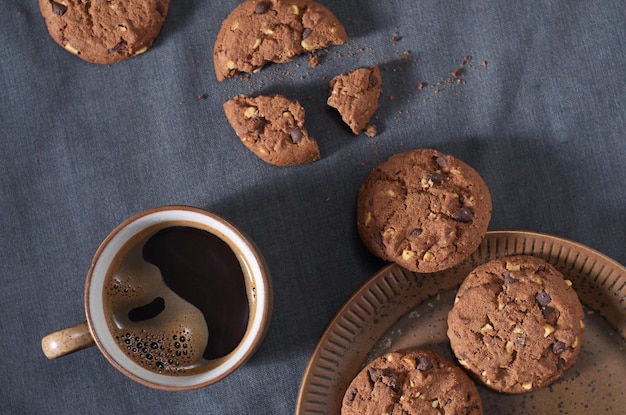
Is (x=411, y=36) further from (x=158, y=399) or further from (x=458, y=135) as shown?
(x=158, y=399)

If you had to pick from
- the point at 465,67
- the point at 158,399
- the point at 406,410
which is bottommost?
the point at 158,399

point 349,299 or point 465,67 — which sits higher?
point 465,67

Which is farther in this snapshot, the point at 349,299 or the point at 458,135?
the point at 458,135

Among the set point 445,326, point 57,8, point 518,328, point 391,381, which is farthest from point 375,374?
point 57,8

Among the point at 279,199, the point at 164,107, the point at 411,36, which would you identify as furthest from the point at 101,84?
the point at 411,36

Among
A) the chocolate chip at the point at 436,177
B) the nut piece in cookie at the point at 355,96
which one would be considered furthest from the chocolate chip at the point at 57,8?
the chocolate chip at the point at 436,177
